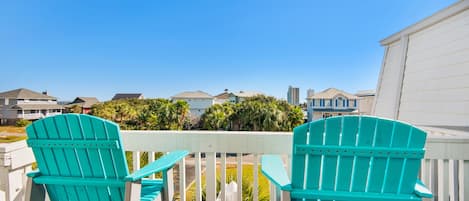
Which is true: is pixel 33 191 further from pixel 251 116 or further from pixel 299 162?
pixel 251 116

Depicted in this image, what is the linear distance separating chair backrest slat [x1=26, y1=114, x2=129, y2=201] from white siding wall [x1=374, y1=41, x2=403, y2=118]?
161 inches

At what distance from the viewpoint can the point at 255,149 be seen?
164cm

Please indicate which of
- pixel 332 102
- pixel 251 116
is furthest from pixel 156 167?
pixel 251 116

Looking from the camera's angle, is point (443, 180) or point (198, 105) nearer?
point (443, 180)

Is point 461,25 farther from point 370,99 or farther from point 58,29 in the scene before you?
point 58,29

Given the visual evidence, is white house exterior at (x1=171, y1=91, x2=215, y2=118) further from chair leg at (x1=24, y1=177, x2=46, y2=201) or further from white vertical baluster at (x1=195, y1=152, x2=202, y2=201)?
chair leg at (x1=24, y1=177, x2=46, y2=201)

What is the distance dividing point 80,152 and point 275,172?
0.99 m

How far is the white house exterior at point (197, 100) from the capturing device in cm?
1934

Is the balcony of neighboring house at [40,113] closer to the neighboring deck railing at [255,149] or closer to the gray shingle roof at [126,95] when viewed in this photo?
the neighboring deck railing at [255,149]

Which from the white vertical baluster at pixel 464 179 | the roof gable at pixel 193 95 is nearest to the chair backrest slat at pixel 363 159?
the white vertical baluster at pixel 464 179

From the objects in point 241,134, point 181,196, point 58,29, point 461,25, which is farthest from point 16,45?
point 461,25

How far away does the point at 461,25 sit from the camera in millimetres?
2746

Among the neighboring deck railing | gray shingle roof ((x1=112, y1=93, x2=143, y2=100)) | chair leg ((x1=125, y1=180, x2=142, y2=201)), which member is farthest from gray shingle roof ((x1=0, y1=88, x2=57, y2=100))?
gray shingle roof ((x1=112, y1=93, x2=143, y2=100))

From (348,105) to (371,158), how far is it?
5.37 m
